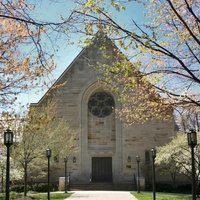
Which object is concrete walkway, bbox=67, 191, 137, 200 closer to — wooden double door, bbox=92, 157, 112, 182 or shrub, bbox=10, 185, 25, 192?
shrub, bbox=10, 185, 25, 192

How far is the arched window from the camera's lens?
43656mm

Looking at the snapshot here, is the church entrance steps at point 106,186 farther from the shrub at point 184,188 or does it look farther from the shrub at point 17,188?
the shrub at point 17,188

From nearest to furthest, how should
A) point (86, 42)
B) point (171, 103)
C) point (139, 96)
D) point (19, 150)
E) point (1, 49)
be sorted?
point (86, 42)
point (171, 103)
point (139, 96)
point (1, 49)
point (19, 150)

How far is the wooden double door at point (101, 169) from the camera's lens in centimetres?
4169

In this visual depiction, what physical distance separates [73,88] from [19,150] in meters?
15.3

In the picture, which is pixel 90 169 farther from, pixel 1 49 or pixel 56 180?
pixel 1 49

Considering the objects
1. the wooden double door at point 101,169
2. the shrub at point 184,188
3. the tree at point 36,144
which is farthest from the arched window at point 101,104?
the shrub at point 184,188

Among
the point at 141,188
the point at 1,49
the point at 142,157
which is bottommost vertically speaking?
the point at 141,188

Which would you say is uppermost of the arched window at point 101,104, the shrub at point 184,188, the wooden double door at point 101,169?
the arched window at point 101,104

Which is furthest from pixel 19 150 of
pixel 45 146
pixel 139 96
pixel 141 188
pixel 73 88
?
pixel 139 96

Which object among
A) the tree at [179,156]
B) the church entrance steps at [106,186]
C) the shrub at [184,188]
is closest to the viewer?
the tree at [179,156]

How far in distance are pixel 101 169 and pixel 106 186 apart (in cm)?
341

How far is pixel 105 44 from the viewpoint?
10.5 meters

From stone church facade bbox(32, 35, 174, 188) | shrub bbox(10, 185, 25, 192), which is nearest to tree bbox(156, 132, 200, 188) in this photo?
stone church facade bbox(32, 35, 174, 188)
